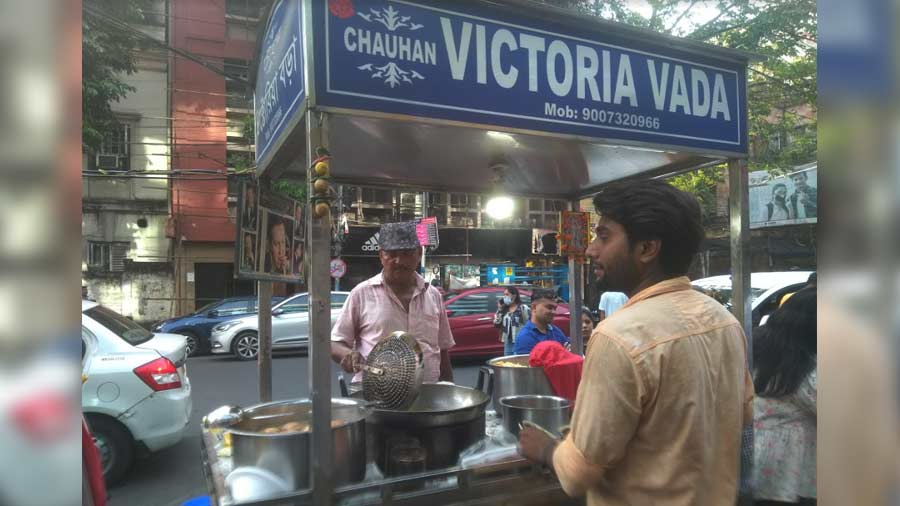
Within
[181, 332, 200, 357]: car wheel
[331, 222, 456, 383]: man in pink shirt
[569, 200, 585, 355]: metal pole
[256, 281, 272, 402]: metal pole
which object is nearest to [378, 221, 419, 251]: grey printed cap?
[331, 222, 456, 383]: man in pink shirt

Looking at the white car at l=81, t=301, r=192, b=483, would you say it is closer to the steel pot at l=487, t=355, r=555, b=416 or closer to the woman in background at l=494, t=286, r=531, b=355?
the steel pot at l=487, t=355, r=555, b=416

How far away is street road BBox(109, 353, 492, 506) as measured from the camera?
435cm

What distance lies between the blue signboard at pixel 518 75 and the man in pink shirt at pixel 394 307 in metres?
1.22

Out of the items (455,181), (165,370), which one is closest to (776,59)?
(455,181)

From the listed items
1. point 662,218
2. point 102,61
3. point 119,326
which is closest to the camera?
point 662,218

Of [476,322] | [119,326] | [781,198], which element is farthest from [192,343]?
[781,198]

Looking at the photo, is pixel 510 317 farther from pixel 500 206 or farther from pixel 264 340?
pixel 264 340

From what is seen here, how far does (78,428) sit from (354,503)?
4.43ft

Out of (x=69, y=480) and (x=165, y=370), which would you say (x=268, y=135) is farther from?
(x=165, y=370)

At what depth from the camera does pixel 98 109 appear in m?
9.32

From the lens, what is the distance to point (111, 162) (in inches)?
647

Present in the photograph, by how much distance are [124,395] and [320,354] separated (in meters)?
3.52

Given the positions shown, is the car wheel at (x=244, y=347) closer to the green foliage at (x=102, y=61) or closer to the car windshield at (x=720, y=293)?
the green foliage at (x=102, y=61)

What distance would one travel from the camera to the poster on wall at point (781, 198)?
10250 millimetres
